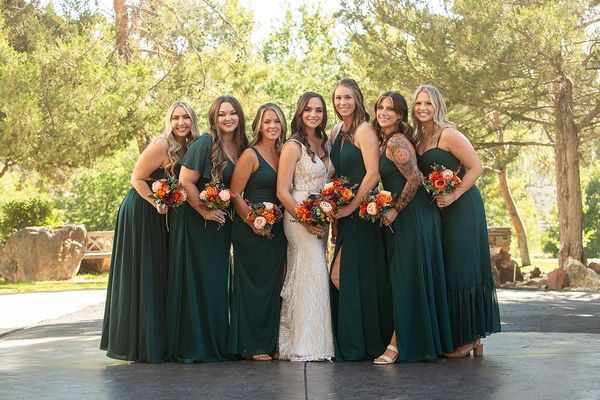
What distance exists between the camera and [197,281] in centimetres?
846

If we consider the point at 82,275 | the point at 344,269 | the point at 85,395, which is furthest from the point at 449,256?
the point at 82,275

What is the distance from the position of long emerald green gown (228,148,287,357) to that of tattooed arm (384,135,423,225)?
101 cm

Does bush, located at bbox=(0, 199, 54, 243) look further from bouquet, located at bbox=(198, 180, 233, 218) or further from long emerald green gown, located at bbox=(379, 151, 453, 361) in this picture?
long emerald green gown, located at bbox=(379, 151, 453, 361)

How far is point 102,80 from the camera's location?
799 inches

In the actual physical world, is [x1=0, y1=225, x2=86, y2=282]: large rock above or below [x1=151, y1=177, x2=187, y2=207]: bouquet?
above

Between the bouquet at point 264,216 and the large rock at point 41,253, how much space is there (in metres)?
17.0

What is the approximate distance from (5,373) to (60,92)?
12553 mm

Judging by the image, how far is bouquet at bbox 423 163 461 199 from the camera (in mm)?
7945

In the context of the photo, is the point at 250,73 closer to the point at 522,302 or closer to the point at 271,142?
the point at 522,302

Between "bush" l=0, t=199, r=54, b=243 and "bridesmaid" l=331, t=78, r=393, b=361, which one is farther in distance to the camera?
"bush" l=0, t=199, r=54, b=243

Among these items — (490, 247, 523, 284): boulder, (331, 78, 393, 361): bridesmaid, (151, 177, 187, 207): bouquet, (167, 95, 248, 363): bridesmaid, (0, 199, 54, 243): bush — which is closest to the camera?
(151, 177, 187, 207): bouquet

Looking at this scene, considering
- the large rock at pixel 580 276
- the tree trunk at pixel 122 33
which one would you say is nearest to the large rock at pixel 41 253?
the tree trunk at pixel 122 33

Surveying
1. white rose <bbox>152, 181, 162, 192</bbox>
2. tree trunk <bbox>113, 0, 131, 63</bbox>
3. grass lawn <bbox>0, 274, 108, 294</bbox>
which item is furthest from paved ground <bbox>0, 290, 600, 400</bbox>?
tree trunk <bbox>113, 0, 131, 63</bbox>

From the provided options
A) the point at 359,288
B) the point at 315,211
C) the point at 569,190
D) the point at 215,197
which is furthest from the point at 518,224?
the point at 215,197
